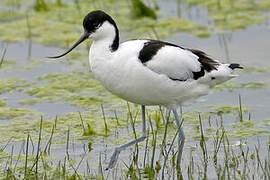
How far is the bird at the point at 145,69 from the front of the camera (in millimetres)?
5336

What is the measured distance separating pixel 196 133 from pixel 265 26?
121 inches

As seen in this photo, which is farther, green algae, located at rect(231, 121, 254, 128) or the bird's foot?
green algae, located at rect(231, 121, 254, 128)

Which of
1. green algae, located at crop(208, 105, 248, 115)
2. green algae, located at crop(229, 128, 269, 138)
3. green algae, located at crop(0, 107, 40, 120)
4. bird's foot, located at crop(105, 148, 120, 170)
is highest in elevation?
bird's foot, located at crop(105, 148, 120, 170)

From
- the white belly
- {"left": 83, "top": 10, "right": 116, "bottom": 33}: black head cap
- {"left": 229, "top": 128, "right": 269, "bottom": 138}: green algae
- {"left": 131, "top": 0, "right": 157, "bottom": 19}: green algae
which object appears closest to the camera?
the white belly

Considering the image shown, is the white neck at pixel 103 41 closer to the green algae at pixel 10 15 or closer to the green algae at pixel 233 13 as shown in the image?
the green algae at pixel 233 13

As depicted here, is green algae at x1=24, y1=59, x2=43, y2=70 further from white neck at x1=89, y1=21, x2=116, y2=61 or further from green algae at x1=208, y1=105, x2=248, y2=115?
white neck at x1=89, y1=21, x2=116, y2=61

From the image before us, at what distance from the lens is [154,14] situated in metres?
9.57

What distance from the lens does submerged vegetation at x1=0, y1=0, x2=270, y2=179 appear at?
5.59m

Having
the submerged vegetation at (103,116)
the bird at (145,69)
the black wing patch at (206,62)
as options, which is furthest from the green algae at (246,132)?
the black wing patch at (206,62)

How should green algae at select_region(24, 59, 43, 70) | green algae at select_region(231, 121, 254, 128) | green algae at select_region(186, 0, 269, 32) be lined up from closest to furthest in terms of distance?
1. green algae at select_region(231, 121, 254, 128)
2. green algae at select_region(24, 59, 43, 70)
3. green algae at select_region(186, 0, 269, 32)

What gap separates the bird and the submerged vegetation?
27 cm

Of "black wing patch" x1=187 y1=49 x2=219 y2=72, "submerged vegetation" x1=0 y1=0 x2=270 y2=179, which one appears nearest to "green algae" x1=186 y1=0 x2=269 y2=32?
A: "submerged vegetation" x1=0 y1=0 x2=270 y2=179

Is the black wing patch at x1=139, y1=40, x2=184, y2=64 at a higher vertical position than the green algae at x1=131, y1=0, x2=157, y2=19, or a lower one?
higher

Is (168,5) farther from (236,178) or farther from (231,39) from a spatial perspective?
(236,178)
